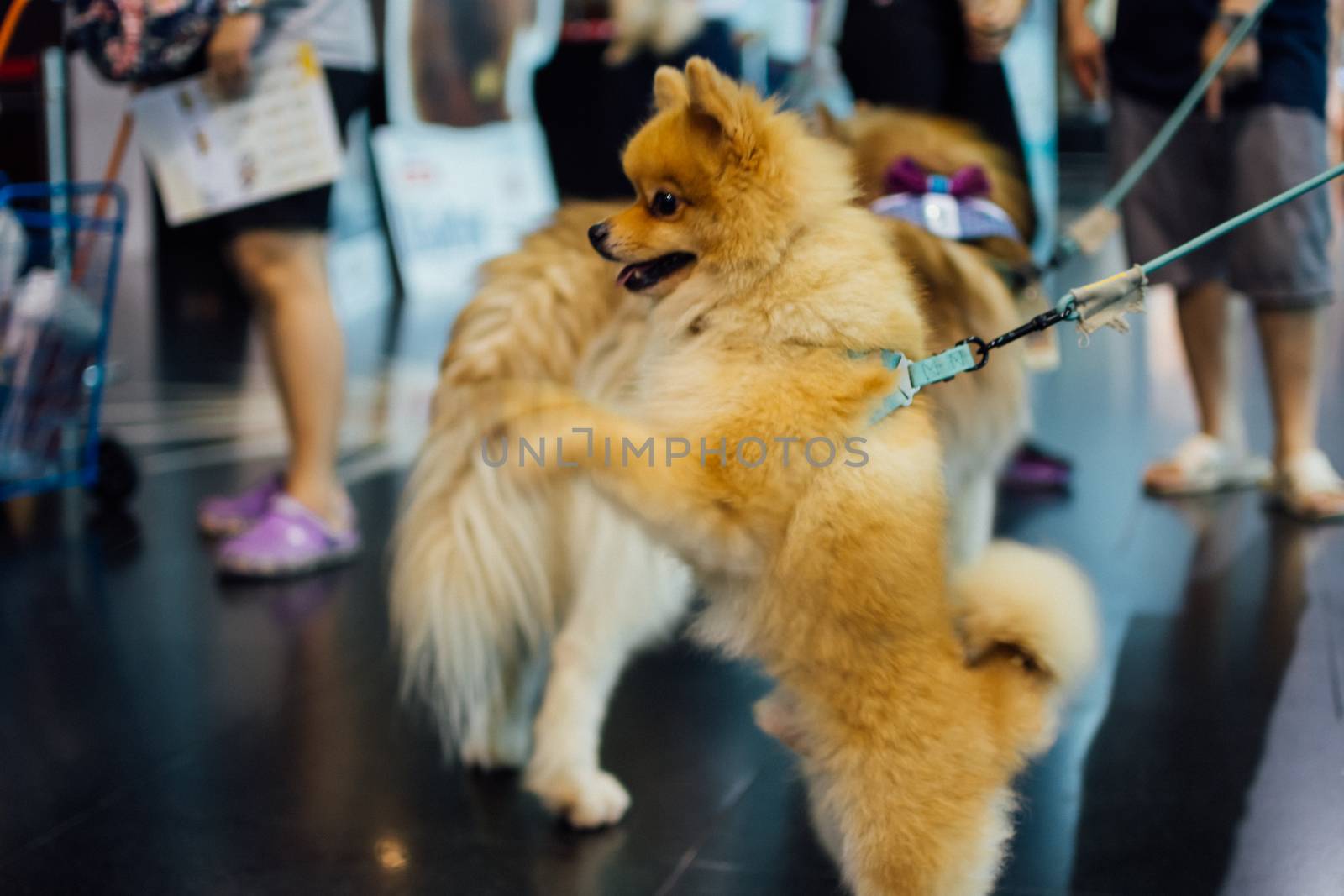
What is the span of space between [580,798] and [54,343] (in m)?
2.18

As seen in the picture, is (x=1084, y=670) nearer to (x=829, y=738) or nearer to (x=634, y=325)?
(x=829, y=738)

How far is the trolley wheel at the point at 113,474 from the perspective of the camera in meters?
3.43

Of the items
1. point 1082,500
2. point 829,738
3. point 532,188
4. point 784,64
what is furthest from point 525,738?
point 532,188

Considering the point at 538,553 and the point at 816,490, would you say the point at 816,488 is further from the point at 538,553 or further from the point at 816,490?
the point at 538,553

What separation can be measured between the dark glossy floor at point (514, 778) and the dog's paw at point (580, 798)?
0.03m

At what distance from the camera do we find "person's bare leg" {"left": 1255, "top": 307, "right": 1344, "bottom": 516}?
3189 millimetres

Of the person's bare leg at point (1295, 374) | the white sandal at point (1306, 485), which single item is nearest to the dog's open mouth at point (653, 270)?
the person's bare leg at point (1295, 374)

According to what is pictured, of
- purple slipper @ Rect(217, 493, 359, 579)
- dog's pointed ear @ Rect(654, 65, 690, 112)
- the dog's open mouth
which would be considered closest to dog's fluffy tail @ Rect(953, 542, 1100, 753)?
the dog's open mouth

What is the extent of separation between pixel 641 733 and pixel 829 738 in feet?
3.22

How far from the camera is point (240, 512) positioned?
327 centimetres

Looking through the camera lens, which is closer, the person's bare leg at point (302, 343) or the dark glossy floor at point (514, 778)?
the dark glossy floor at point (514, 778)

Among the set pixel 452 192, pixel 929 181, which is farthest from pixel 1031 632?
pixel 452 192

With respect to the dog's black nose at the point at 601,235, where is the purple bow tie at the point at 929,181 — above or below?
below

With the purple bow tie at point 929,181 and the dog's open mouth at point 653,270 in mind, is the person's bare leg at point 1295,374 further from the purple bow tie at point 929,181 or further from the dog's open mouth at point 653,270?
the dog's open mouth at point 653,270
